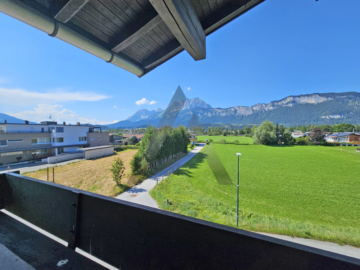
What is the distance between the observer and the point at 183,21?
85 centimetres

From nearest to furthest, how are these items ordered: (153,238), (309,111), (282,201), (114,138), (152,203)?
(153,238)
(152,203)
(282,201)
(309,111)
(114,138)

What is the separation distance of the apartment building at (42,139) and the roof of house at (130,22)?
13.0m

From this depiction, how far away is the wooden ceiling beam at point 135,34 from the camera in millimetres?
1003

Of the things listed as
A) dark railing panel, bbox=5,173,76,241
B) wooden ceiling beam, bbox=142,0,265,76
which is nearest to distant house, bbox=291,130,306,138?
A: wooden ceiling beam, bbox=142,0,265,76

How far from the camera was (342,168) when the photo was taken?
15023mm

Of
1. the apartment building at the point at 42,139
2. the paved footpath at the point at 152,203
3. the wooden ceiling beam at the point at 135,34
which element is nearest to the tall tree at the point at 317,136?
the paved footpath at the point at 152,203

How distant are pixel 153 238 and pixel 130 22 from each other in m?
1.39

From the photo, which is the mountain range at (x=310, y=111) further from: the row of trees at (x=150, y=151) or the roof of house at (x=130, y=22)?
the roof of house at (x=130, y=22)

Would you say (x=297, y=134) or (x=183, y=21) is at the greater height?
(x=183, y=21)

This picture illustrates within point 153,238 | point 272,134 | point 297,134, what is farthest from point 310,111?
point 153,238

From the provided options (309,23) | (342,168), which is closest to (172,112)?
(309,23)

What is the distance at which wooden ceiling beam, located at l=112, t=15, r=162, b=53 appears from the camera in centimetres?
100

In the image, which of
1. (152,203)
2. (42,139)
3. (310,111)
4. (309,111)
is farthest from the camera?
(309,111)

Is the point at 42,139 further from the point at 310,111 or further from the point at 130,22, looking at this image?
the point at 310,111
